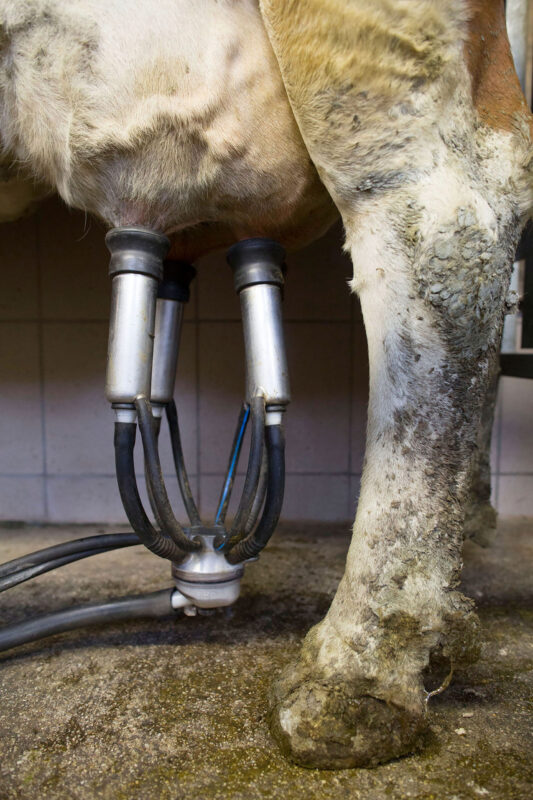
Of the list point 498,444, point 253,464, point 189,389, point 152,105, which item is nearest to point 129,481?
point 253,464

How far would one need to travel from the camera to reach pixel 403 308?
1.95ft

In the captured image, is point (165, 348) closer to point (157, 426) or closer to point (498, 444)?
point (157, 426)

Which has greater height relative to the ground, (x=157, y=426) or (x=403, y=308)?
(x=403, y=308)

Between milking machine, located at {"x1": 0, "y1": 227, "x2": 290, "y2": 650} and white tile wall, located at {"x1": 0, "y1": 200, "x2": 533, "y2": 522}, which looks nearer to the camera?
milking machine, located at {"x1": 0, "y1": 227, "x2": 290, "y2": 650}

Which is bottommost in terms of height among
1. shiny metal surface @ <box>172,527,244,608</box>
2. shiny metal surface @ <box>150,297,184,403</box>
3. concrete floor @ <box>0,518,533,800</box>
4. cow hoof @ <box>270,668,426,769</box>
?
concrete floor @ <box>0,518,533,800</box>

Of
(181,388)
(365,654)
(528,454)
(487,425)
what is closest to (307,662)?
(365,654)

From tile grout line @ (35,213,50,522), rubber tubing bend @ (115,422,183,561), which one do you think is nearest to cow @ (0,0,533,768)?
rubber tubing bend @ (115,422,183,561)

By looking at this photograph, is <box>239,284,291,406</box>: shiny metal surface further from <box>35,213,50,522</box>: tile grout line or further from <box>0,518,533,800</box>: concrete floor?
<box>35,213,50,522</box>: tile grout line

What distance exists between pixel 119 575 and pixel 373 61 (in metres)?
0.97

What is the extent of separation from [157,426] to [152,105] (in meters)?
0.41

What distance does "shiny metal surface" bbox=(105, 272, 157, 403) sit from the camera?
65 cm

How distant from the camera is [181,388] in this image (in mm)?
1429

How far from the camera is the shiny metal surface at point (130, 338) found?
2.15 ft

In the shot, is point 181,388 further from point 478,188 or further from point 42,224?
point 478,188
